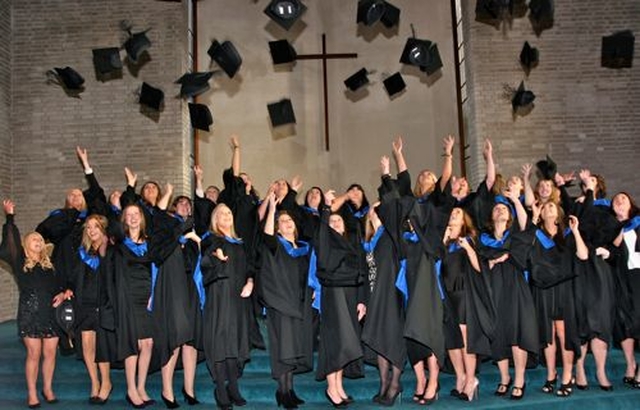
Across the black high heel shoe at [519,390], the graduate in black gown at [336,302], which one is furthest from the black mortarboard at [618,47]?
the graduate in black gown at [336,302]

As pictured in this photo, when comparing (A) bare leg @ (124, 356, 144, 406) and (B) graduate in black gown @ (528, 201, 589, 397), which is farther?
(B) graduate in black gown @ (528, 201, 589, 397)

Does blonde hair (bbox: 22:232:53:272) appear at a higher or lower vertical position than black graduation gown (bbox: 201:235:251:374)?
higher

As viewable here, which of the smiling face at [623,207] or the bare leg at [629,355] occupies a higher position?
the smiling face at [623,207]

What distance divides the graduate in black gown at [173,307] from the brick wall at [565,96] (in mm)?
6326

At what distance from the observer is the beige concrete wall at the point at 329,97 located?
481 inches

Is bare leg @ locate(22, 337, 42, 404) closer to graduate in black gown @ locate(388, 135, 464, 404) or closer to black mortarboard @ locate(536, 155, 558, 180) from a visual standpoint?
graduate in black gown @ locate(388, 135, 464, 404)

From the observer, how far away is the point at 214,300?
543 cm

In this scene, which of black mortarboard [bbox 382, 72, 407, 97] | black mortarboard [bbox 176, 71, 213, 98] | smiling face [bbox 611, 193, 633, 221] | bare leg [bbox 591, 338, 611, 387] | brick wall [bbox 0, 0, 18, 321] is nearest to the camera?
bare leg [bbox 591, 338, 611, 387]

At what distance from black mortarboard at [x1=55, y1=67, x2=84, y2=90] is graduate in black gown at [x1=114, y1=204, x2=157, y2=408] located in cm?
492

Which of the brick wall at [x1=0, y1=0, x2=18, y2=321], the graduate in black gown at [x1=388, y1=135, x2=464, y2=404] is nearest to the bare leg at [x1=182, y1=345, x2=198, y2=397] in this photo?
the graduate in black gown at [x1=388, y1=135, x2=464, y2=404]

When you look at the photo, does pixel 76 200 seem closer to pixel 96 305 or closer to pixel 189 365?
pixel 96 305

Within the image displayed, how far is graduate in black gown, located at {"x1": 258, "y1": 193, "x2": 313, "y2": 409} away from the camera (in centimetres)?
537

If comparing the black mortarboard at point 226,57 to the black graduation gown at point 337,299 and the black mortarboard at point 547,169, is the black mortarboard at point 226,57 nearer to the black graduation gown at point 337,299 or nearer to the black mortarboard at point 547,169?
the black graduation gown at point 337,299

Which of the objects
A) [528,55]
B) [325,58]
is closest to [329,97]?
[325,58]
